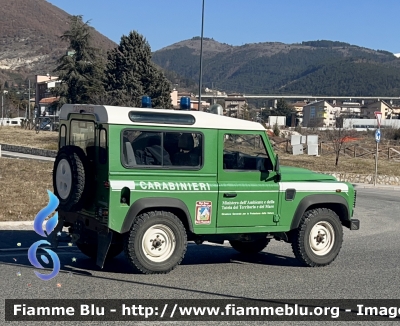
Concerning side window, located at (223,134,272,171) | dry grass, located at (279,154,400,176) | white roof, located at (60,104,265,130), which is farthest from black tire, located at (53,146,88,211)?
dry grass, located at (279,154,400,176)

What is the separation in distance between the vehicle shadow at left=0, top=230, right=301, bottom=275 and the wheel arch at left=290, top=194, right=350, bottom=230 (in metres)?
0.95

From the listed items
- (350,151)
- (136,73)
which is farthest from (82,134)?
(136,73)


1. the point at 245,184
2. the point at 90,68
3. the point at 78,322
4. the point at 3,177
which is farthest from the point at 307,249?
the point at 90,68

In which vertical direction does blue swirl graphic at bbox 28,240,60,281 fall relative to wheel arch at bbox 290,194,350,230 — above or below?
below

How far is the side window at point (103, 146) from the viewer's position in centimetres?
845

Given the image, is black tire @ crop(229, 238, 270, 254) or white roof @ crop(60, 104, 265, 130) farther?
black tire @ crop(229, 238, 270, 254)

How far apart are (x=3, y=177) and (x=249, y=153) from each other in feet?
45.5

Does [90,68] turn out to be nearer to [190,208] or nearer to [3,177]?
[3,177]

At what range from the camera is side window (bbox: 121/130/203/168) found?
8.55 meters

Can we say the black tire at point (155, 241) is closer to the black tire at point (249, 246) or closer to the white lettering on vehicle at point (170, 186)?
the white lettering on vehicle at point (170, 186)

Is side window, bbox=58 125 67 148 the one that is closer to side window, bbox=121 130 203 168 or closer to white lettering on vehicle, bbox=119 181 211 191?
side window, bbox=121 130 203 168

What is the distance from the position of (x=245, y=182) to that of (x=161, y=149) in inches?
53.4

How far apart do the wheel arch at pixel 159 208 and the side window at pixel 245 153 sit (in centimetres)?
93

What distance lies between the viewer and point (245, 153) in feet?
30.6
